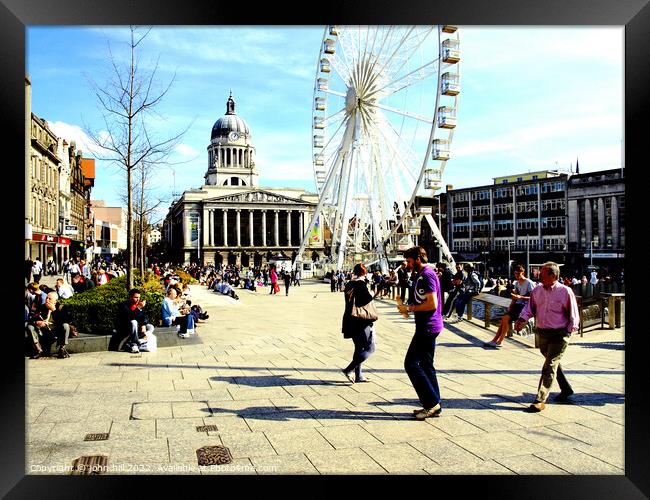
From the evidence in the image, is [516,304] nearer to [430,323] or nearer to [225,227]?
[430,323]

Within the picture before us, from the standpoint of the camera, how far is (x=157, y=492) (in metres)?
4.86

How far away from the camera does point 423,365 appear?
6504 mm

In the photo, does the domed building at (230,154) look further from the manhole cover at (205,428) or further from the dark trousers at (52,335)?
the manhole cover at (205,428)

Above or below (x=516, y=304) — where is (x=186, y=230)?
above

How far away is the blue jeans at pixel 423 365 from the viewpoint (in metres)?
6.37

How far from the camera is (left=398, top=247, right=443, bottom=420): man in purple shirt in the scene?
6.36m

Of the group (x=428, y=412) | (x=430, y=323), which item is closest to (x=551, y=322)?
(x=430, y=323)

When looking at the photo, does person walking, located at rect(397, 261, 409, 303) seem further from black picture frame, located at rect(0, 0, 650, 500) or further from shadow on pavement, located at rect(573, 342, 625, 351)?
black picture frame, located at rect(0, 0, 650, 500)

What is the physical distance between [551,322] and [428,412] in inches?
74.8

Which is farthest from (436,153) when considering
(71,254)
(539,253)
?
(539,253)

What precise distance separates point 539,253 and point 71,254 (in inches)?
2217

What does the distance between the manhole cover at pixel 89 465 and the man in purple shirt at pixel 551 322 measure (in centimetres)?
465
